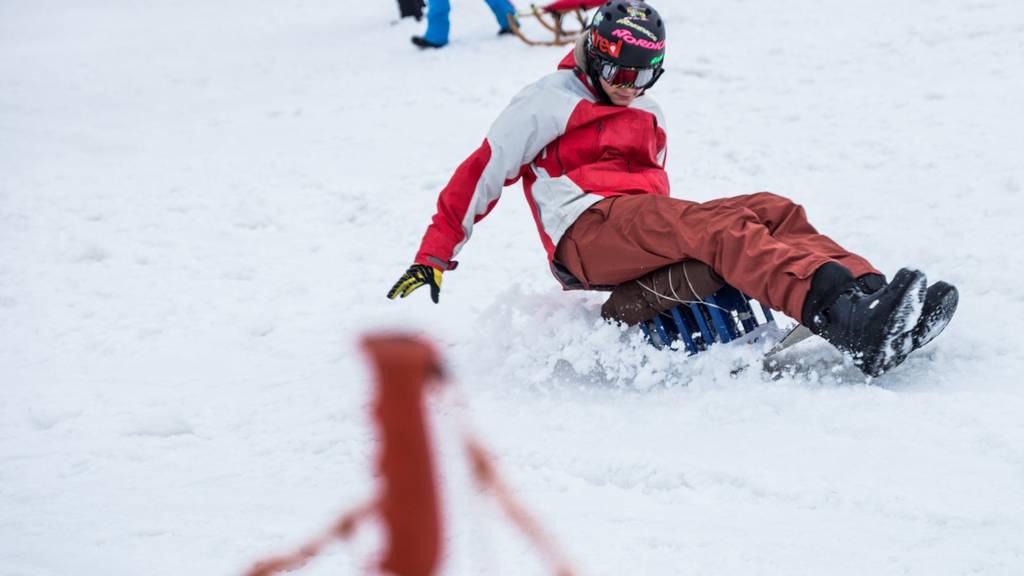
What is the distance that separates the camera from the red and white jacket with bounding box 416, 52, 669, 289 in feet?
10.3

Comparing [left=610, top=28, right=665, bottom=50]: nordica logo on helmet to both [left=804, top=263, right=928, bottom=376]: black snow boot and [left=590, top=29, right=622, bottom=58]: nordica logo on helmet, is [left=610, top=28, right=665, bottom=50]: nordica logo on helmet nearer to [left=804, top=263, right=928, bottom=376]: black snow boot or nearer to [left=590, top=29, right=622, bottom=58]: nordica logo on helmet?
[left=590, top=29, right=622, bottom=58]: nordica logo on helmet

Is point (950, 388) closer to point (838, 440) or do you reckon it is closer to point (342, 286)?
point (838, 440)

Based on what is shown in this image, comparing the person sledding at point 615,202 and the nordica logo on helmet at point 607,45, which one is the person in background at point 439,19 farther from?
the nordica logo on helmet at point 607,45

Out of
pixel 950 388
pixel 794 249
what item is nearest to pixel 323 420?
pixel 794 249

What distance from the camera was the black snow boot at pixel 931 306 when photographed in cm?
248

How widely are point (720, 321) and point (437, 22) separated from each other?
5.68 metres

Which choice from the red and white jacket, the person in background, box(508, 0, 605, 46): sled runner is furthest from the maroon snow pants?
the person in background

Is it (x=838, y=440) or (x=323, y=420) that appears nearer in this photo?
(x=838, y=440)

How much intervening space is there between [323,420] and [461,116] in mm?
3551

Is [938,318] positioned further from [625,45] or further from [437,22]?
[437,22]

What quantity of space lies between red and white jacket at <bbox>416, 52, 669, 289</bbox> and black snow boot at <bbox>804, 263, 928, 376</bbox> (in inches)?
34.0

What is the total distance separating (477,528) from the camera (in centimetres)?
221

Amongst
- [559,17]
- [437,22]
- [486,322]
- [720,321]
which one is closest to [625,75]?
[720,321]

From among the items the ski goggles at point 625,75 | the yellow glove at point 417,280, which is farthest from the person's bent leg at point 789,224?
the yellow glove at point 417,280
